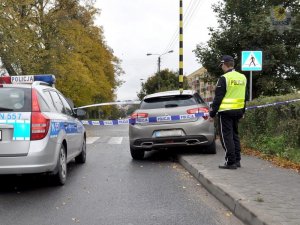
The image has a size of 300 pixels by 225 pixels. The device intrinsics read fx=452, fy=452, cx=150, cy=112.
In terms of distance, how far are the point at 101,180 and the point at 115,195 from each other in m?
1.31

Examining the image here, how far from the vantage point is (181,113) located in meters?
9.59

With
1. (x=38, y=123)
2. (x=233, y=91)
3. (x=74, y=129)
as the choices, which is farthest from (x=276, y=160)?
(x=38, y=123)

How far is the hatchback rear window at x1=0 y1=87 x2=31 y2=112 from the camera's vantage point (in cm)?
654

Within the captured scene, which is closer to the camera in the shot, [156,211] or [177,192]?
[156,211]

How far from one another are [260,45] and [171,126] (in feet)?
69.4

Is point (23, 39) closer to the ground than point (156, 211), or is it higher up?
higher up

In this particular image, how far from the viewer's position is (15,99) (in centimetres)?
668

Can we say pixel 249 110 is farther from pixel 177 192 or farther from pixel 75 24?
pixel 75 24

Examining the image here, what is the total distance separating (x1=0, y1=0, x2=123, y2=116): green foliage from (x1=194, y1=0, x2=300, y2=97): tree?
375 inches

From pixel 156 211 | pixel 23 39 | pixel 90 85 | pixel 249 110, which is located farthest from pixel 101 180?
pixel 90 85

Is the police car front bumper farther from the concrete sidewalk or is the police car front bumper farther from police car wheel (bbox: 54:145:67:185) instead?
the concrete sidewalk

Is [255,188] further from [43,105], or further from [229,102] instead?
[43,105]

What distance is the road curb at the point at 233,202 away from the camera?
470 centimetres

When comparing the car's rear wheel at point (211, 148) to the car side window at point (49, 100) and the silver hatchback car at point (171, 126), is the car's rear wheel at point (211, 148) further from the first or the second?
the car side window at point (49, 100)
